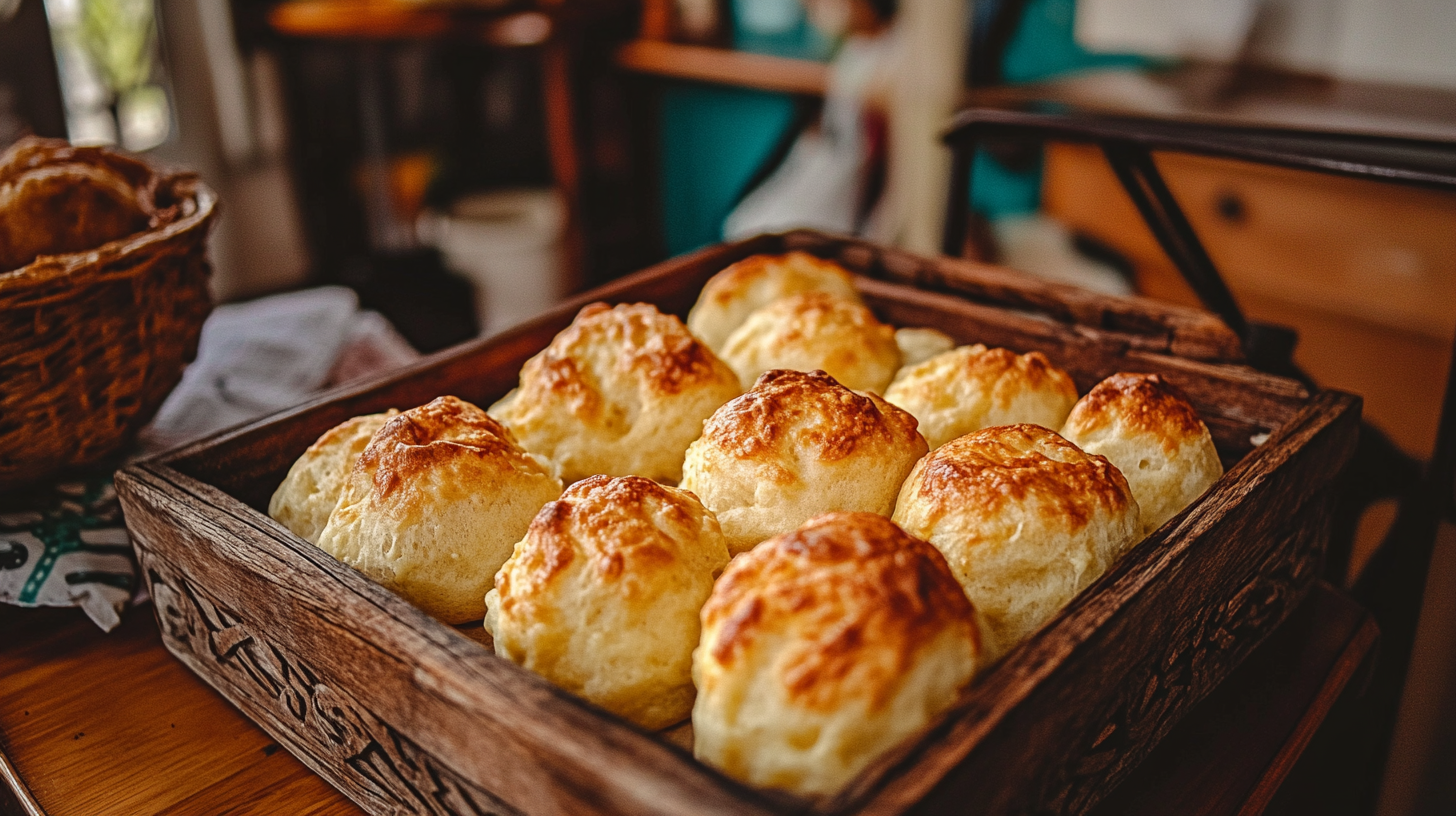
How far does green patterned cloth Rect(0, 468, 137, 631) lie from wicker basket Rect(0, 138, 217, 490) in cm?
4

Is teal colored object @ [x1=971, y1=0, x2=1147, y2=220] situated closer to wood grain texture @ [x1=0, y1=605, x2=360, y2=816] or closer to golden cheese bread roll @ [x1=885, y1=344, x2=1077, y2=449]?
golden cheese bread roll @ [x1=885, y1=344, x2=1077, y2=449]

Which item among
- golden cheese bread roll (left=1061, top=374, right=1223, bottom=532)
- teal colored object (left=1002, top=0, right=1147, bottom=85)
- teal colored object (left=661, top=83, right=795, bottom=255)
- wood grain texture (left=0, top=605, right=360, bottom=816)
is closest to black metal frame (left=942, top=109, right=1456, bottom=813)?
golden cheese bread roll (left=1061, top=374, right=1223, bottom=532)

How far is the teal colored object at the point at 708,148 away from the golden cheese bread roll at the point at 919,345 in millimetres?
3400

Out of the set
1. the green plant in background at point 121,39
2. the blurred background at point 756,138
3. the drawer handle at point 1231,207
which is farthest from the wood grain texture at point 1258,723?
the green plant in background at point 121,39

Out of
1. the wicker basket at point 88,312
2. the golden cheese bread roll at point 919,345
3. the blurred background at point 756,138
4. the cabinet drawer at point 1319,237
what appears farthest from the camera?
the blurred background at point 756,138

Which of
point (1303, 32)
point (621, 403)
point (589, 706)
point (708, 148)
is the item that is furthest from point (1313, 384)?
point (708, 148)

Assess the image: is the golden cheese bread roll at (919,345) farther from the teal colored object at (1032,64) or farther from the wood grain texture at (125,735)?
the teal colored object at (1032,64)

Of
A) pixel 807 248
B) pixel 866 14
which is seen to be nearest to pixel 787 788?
pixel 807 248

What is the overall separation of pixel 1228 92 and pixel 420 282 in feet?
11.4

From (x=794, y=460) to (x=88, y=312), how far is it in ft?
3.18

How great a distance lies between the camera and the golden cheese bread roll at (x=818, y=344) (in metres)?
1.50

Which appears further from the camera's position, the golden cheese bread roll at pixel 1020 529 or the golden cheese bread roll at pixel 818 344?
the golden cheese bread roll at pixel 818 344

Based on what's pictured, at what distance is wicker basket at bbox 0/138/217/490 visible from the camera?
133cm

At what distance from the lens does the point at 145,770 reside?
1135 millimetres
